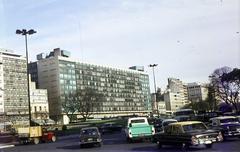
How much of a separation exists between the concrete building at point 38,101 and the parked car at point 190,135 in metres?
142

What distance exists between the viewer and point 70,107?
153875 mm

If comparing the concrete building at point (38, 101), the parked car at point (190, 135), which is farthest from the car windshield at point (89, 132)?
the concrete building at point (38, 101)

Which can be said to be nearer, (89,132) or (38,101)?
(89,132)

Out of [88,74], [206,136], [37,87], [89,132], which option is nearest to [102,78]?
[88,74]

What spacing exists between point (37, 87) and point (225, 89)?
107791mm

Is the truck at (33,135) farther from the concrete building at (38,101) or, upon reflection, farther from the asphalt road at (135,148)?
the concrete building at (38,101)

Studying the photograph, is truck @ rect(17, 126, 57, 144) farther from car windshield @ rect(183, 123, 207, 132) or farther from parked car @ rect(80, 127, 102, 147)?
car windshield @ rect(183, 123, 207, 132)

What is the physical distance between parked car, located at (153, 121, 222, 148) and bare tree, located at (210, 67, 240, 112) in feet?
219

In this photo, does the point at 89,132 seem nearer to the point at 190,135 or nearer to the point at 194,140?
the point at 190,135

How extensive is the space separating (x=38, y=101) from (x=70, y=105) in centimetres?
1907

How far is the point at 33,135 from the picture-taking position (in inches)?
1933

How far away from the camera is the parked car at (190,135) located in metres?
22.4

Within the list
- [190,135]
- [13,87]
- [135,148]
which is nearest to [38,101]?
[13,87]

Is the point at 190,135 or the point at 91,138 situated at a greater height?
the point at 190,135
